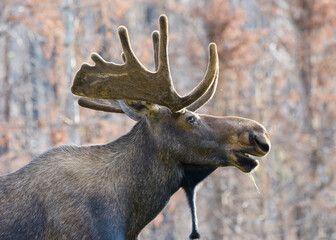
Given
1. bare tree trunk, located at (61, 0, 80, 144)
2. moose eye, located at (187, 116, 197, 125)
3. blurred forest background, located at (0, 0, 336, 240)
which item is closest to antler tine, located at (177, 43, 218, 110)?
moose eye, located at (187, 116, 197, 125)

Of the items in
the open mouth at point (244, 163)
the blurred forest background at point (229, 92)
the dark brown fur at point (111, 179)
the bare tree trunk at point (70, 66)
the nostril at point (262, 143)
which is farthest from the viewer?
the blurred forest background at point (229, 92)

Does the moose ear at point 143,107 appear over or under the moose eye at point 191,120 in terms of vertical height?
over

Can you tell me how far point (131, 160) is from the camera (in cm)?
468

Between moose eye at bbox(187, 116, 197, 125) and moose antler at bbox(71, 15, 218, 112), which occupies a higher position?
moose antler at bbox(71, 15, 218, 112)

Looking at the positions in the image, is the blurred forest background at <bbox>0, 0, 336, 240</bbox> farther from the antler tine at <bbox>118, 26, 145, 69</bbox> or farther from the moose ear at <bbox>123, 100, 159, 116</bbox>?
the antler tine at <bbox>118, 26, 145, 69</bbox>

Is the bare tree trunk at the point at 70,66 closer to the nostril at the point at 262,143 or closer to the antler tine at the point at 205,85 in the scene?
the antler tine at the point at 205,85

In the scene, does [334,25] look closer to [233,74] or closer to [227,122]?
[233,74]

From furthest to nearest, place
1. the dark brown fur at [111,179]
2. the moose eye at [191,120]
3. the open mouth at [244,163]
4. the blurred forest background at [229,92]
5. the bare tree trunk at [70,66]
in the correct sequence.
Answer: the blurred forest background at [229,92]
the bare tree trunk at [70,66]
the moose eye at [191,120]
the open mouth at [244,163]
the dark brown fur at [111,179]

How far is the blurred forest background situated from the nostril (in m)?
5.48

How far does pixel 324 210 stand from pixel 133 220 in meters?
10.8

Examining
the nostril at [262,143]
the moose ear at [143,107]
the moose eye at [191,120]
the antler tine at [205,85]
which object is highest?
the antler tine at [205,85]

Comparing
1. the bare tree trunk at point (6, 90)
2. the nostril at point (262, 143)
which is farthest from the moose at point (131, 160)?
the bare tree trunk at point (6, 90)

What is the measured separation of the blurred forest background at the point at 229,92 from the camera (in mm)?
12547

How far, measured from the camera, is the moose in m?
4.37
